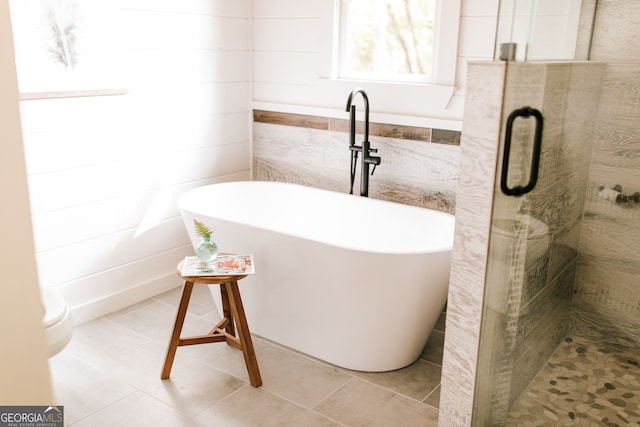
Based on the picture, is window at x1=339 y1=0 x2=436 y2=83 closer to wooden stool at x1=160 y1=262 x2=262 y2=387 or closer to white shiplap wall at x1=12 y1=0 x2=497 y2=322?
white shiplap wall at x1=12 y1=0 x2=497 y2=322

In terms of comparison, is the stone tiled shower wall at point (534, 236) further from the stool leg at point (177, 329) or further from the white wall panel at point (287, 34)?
the white wall panel at point (287, 34)

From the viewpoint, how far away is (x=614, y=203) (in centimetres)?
277

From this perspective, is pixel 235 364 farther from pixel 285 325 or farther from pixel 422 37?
pixel 422 37

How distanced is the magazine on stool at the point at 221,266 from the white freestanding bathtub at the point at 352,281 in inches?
7.0

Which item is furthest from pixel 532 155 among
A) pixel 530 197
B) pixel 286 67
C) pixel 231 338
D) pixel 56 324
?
pixel 286 67

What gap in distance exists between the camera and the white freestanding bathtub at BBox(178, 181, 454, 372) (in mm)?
2650

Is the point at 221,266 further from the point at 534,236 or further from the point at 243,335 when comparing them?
the point at 534,236

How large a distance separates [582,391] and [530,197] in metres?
0.90

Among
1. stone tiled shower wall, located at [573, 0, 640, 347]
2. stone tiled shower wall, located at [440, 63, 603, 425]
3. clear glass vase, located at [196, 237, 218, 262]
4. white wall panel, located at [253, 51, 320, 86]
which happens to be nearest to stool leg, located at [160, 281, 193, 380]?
clear glass vase, located at [196, 237, 218, 262]

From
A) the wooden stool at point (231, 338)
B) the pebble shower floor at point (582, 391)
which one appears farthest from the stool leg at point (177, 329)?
the pebble shower floor at point (582, 391)

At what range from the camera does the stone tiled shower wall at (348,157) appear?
3.39 m

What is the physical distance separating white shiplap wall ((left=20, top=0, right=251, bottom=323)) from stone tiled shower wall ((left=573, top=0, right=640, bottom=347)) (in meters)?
Result: 2.31

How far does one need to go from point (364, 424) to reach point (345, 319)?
514 mm

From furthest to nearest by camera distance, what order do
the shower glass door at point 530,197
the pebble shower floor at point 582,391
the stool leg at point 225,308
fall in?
1. the stool leg at point 225,308
2. the pebble shower floor at point 582,391
3. the shower glass door at point 530,197
